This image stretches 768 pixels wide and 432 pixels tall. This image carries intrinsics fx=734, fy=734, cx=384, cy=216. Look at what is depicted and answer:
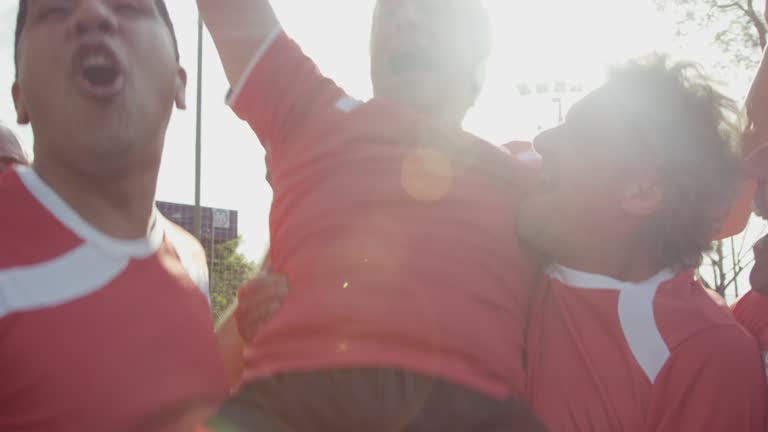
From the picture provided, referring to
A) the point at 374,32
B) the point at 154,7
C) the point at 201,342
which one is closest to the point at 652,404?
the point at 201,342

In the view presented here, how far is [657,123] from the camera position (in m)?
2.28

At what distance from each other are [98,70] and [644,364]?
1624 millimetres

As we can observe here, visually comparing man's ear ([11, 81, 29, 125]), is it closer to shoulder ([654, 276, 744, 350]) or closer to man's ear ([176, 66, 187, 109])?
man's ear ([176, 66, 187, 109])

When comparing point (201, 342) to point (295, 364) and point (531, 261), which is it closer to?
point (295, 364)

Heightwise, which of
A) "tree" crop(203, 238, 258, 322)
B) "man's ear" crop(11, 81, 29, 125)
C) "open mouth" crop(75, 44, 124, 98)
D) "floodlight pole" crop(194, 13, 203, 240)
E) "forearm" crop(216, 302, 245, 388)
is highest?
"open mouth" crop(75, 44, 124, 98)

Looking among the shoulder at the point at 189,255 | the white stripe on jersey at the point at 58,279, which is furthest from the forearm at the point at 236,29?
the white stripe on jersey at the point at 58,279

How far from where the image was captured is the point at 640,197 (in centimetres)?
231

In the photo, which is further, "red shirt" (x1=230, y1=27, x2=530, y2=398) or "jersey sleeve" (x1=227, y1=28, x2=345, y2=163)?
"jersey sleeve" (x1=227, y1=28, x2=345, y2=163)

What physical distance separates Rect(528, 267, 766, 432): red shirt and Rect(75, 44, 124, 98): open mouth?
4.44 feet

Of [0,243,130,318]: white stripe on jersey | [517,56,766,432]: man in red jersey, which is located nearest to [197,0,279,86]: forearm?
[0,243,130,318]: white stripe on jersey

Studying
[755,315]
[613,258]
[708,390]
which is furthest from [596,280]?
[755,315]

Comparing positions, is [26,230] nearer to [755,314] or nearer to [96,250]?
[96,250]

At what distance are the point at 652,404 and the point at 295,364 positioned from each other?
3.18ft

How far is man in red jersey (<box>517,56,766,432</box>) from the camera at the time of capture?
2.01 metres
